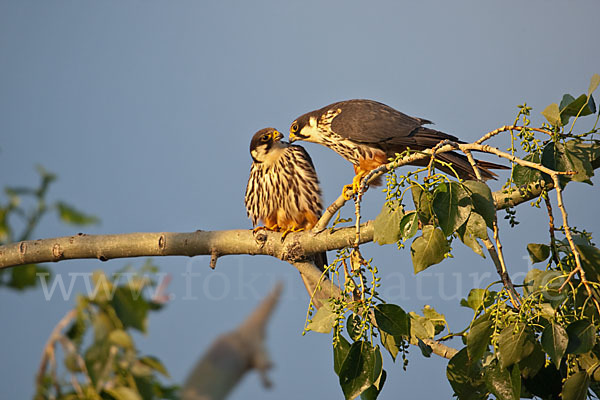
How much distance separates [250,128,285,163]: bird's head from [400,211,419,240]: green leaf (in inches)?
104

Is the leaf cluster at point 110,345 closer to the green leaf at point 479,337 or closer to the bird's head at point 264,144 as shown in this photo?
the green leaf at point 479,337

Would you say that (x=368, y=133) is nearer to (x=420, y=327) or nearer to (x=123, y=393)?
(x=420, y=327)

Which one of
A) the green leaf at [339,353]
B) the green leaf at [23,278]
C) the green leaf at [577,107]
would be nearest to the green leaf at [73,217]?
the green leaf at [23,278]

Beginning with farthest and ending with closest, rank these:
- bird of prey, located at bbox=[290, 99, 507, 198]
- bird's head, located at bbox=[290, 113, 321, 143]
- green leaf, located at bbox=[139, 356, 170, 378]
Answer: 1. bird's head, located at bbox=[290, 113, 321, 143]
2. bird of prey, located at bbox=[290, 99, 507, 198]
3. green leaf, located at bbox=[139, 356, 170, 378]

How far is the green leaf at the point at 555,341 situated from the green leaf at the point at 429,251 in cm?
39

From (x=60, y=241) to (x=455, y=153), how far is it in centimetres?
221

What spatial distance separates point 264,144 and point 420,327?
2.54 meters

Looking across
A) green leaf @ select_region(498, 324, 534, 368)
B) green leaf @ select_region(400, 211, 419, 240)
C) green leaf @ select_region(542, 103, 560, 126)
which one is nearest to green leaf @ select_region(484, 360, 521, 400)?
green leaf @ select_region(498, 324, 534, 368)

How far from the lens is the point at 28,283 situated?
2285 millimetres

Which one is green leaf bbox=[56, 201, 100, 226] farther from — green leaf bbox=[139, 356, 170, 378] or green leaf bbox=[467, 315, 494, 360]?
green leaf bbox=[467, 315, 494, 360]

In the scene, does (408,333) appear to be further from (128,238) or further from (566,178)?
(128,238)

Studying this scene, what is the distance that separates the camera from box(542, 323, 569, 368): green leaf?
5.86 ft

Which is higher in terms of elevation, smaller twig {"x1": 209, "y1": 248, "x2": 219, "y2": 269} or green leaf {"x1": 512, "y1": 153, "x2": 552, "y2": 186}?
smaller twig {"x1": 209, "y1": 248, "x2": 219, "y2": 269}

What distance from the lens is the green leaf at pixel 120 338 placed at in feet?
4.38
